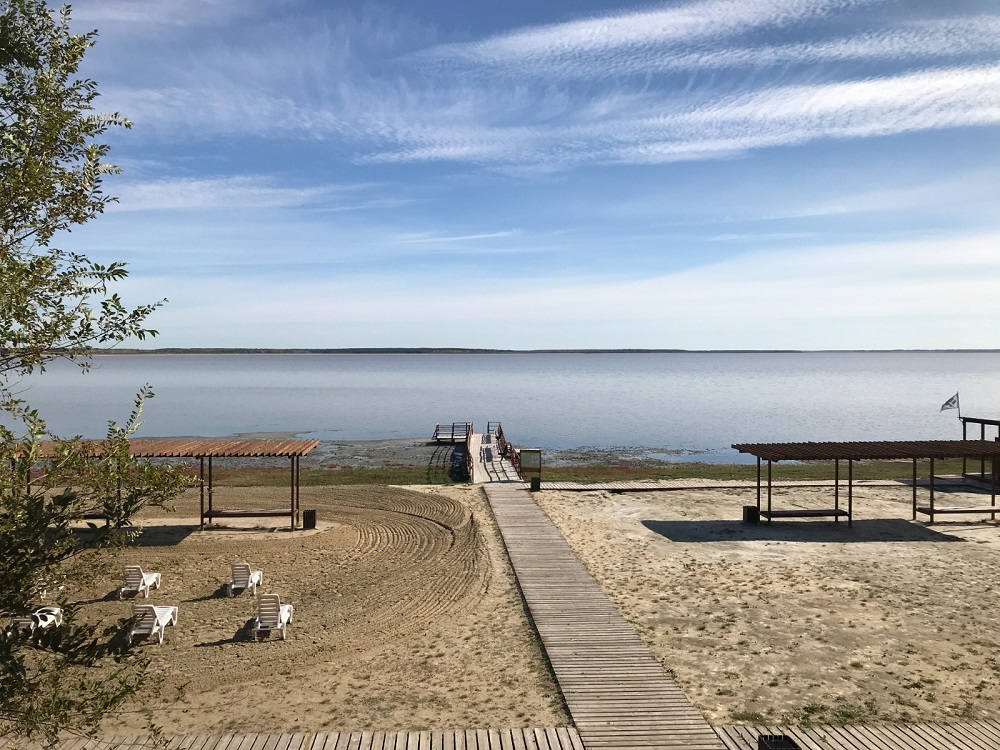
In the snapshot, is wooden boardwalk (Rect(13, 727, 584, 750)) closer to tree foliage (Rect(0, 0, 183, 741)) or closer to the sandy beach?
the sandy beach

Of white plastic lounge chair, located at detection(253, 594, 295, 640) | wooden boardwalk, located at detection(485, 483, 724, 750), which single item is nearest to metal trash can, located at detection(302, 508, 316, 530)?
wooden boardwalk, located at detection(485, 483, 724, 750)

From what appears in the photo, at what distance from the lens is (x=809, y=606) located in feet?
42.2

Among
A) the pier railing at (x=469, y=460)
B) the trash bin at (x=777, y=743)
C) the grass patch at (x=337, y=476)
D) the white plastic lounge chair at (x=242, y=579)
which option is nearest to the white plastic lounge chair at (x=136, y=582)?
the white plastic lounge chair at (x=242, y=579)

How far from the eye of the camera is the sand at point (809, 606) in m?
9.41

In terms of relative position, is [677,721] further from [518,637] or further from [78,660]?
[78,660]

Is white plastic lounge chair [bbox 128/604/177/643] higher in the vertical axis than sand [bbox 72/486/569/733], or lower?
higher

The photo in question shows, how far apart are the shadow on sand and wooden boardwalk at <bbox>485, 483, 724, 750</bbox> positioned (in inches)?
159

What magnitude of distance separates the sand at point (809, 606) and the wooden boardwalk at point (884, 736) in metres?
0.24

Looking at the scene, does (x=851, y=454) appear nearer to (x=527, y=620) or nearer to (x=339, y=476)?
(x=527, y=620)

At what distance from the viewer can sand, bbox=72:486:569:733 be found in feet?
29.2

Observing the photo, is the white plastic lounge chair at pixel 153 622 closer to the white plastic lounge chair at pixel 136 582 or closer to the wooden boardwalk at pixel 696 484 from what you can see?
the white plastic lounge chair at pixel 136 582

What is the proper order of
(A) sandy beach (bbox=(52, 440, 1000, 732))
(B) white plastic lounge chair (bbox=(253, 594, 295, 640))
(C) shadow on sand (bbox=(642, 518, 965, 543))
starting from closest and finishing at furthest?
(A) sandy beach (bbox=(52, 440, 1000, 732))
(B) white plastic lounge chair (bbox=(253, 594, 295, 640))
(C) shadow on sand (bbox=(642, 518, 965, 543))

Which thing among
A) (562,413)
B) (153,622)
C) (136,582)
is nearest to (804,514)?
(153,622)

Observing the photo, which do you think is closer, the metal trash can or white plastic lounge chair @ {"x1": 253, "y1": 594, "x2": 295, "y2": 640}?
white plastic lounge chair @ {"x1": 253, "y1": 594, "x2": 295, "y2": 640}
